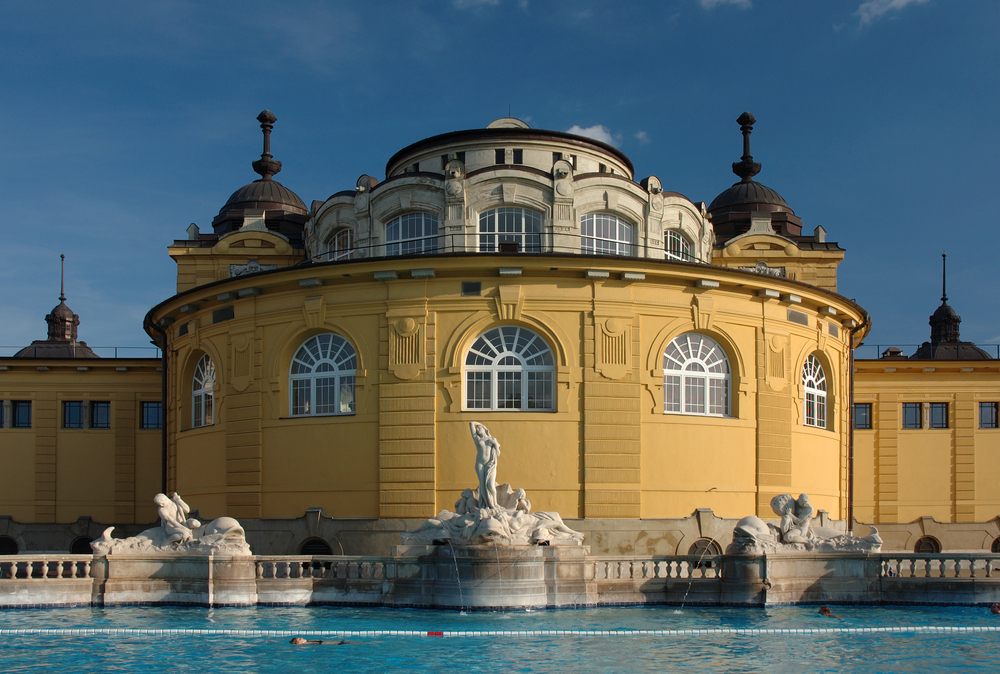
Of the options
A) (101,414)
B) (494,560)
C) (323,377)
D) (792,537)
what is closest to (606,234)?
(323,377)

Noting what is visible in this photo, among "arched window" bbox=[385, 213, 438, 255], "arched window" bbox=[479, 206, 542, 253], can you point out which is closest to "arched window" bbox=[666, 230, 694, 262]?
"arched window" bbox=[479, 206, 542, 253]

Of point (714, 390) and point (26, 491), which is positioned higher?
point (714, 390)

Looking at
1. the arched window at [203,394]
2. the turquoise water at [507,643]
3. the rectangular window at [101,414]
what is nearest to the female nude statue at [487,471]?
the turquoise water at [507,643]

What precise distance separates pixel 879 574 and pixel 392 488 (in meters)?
11.9

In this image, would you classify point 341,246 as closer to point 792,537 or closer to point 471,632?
point 792,537

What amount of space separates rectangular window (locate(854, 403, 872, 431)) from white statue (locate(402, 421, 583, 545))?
72.7ft

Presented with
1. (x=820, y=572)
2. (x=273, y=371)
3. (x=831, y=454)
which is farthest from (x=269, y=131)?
(x=820, y=572)

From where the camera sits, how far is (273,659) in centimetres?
1571

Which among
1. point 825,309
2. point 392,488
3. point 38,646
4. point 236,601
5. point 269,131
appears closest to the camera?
point 38,646

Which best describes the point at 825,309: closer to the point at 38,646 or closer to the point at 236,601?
the point at 236,601

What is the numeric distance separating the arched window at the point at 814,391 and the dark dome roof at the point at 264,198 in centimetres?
2147

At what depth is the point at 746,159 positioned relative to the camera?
146ft

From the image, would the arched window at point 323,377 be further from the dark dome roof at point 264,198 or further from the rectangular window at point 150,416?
the dark dome roof at point 264,198

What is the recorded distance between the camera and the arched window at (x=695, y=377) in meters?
28.3
